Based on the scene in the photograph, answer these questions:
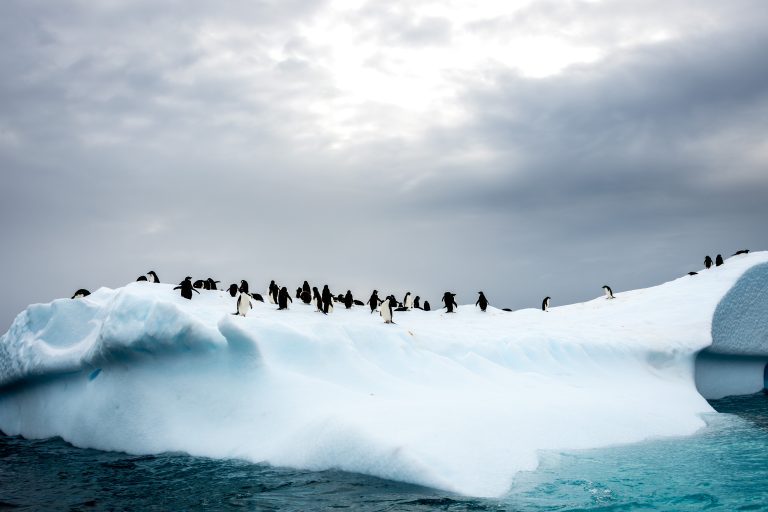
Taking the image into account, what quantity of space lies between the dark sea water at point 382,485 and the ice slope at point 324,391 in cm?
34

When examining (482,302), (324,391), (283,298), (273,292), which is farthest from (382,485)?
(482,302)

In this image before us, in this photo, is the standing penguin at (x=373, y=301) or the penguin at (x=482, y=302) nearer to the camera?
the standing penguin at (x=373, y=301)

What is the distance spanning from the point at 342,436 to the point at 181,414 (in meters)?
3.34

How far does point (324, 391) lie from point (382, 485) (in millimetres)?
2756

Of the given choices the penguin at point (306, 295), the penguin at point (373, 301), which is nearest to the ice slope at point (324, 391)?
the penguin at point (306, 295)

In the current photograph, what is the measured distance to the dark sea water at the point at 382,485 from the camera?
21.3ft

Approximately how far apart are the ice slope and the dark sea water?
1.11 ft

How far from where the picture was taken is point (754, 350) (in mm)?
18797

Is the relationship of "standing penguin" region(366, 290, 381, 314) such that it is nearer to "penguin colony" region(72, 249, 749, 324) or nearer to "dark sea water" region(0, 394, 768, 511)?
"penguin colony" region(72, 249, 749, 324)

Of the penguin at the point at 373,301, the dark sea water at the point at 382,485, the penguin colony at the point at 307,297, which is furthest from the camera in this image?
the penguin at the point at 373,301

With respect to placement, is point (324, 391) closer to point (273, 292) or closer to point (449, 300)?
point (273, 292)

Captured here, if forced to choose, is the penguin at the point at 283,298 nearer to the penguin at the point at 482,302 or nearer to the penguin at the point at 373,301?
the penguin at the point at 373,301

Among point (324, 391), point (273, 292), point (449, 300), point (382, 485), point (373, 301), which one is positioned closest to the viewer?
point (382, 485)

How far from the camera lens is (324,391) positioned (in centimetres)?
959
